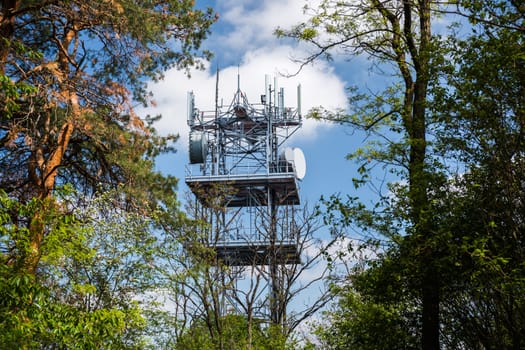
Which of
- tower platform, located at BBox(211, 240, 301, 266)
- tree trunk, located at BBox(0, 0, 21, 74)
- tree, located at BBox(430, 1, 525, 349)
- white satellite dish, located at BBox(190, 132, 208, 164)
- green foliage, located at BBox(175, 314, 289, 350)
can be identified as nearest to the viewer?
tree, located at BBox(430, 1, 525, 349)

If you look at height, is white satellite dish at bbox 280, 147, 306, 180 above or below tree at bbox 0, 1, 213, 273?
above

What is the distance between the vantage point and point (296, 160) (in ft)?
96.2

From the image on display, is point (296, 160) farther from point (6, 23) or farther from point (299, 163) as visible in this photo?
point (6, 23)

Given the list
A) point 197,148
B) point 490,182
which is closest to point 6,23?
point 490,182

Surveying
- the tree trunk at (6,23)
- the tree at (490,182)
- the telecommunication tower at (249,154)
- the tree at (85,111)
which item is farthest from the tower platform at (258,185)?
the tree at (490,182)

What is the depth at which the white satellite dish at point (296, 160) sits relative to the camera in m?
29.2

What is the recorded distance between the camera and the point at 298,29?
12.5 metres

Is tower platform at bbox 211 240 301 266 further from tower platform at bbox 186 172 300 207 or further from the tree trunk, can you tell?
the tree trunk

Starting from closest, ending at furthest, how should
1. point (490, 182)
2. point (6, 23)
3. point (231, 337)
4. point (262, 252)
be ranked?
1. point (490, 182)
2. point (6, 23)
3. point (231, 337)
4. point (262, 252)

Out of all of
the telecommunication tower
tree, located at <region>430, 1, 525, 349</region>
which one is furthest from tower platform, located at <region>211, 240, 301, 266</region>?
tree, located at <region>430, 1, 525, 349</region>

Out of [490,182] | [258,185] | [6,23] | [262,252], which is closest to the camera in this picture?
[490,182]

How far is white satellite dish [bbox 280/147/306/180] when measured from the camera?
29.2m

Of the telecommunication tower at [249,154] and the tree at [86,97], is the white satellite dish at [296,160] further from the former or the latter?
the tree at [86,97]

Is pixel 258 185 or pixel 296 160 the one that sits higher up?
pixel 296 160
